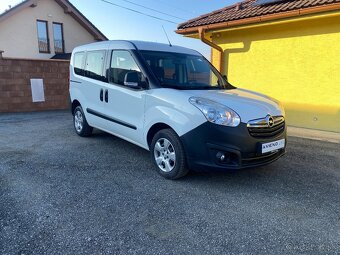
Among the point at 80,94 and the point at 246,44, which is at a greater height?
the point at 246,44

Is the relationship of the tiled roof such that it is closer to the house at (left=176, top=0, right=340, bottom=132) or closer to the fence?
the house at (left=176, top=0, right=340, bottom=132)

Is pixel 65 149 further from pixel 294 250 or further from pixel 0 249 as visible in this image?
pixel 294 250

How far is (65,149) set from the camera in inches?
200

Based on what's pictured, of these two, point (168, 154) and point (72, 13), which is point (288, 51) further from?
point (72, 13)

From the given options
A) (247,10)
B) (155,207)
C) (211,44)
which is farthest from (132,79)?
(247,10)

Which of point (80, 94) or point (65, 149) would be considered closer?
point (65, 149)

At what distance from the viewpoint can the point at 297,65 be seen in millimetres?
6762

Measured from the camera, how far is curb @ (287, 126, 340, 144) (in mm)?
6113

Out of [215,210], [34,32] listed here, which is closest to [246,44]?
[215,210]

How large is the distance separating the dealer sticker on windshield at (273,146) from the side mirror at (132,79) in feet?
6.31

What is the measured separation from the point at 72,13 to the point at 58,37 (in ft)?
5.84

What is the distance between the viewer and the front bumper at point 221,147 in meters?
3.17

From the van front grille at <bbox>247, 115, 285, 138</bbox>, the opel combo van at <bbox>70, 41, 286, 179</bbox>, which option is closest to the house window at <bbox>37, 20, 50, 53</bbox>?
the opel combo van at <bbox>70, 41, 286, 179</bbox>

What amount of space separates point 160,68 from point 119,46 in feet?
3.00
